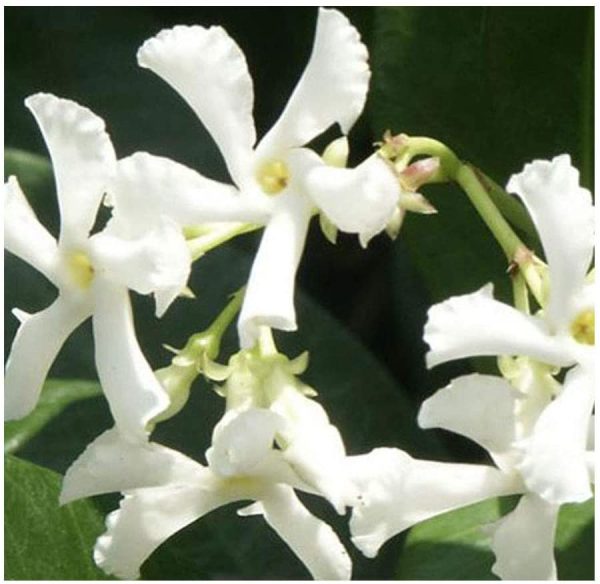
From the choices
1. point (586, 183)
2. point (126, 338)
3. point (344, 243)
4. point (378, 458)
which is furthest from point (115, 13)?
point (378, 458)

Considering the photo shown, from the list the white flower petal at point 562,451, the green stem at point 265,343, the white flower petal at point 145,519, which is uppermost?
the green stem at point 265,343

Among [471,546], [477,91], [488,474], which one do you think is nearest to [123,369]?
[488,474]

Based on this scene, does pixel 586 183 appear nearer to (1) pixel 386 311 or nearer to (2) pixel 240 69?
(1) pixel 386 311

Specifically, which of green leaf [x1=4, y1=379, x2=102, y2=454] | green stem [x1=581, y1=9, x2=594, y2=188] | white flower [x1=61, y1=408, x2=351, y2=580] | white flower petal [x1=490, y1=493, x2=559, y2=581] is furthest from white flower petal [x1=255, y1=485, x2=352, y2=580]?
green stem [x1=581, y1=9, x2=594, y2=188]

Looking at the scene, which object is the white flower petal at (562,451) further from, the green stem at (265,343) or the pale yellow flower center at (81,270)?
the pale yellow flower center at (81,270)

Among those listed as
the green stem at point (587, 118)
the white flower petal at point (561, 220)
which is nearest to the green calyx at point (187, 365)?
the white flower petal at point (561, 220)

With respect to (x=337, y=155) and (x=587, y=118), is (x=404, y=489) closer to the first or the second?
(x=337, y=155)

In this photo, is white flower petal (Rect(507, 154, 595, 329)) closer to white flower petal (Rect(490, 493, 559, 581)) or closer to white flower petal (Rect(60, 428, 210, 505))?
white flower petal (Rect(490, 493, 559, 581))

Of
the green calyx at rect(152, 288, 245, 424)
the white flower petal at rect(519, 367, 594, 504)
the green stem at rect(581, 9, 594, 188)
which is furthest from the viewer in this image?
the green stem at rect(581, 9, 594, 188)
